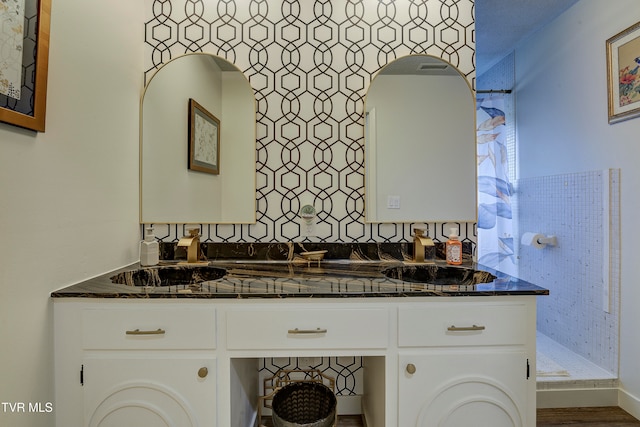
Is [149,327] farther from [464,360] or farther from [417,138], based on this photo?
[417,138]

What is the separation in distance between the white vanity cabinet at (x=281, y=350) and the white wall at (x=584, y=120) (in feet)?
3.24

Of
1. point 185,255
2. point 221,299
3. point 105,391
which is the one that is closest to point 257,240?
point 185,255

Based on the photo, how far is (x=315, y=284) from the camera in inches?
51.1

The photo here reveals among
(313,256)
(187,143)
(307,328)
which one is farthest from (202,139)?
(307,328)

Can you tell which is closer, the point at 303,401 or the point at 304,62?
the point at 303,401

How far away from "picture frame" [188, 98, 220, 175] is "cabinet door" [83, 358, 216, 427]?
3.11 feet

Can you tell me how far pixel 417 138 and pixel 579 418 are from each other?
5.36ft

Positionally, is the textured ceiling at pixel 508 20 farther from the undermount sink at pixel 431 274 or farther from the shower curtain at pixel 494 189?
the undermount sink at pixel 431 274

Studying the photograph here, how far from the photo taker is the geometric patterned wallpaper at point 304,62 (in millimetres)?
1767

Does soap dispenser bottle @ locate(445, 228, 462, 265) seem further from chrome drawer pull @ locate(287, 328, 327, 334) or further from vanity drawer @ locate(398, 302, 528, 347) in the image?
chrome drawer pull @ locate(287, 328, 327, 334)

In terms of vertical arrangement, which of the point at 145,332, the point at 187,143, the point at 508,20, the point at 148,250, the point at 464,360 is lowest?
the point at 464,360

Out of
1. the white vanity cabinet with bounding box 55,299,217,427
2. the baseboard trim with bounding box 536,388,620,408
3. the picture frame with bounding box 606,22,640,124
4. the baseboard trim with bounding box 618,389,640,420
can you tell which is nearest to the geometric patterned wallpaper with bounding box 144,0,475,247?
the white vanity cabinet with bounding box 55,299,217,427

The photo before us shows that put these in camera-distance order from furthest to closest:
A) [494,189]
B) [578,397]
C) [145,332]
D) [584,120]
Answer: [494,189] < [584,120] < [578,397] < [145,332]

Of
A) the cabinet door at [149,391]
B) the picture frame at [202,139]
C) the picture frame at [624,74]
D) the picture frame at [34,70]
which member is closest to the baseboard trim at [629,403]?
the picture frame at [624,74]
